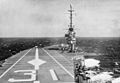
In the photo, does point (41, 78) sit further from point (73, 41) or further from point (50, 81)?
point (73, 41)

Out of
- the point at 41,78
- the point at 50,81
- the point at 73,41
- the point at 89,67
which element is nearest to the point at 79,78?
the point at 50,81

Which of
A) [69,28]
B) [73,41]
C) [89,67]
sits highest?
[69,28]

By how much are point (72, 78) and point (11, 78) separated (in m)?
4.56

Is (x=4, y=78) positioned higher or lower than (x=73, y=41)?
lower

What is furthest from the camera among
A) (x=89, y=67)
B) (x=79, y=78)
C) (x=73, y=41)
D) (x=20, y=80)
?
(x=73, y=41)

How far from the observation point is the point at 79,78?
12.2 meters

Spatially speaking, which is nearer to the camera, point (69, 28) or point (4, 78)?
point (4, 78)

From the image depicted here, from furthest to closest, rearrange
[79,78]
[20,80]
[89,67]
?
[89,67] → [20,80] → [79,78]

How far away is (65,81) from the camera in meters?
12.6

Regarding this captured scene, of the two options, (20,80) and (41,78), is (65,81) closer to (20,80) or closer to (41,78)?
(41,78)

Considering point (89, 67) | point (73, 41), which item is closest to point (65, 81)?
point (89, 67)

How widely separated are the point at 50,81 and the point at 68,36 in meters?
18.3

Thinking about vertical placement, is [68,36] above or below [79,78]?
above

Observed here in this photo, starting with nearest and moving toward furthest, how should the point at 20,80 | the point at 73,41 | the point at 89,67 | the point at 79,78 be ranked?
the point at 79,78, the point at 20,80, the point at 89,67, the point at 73,41
